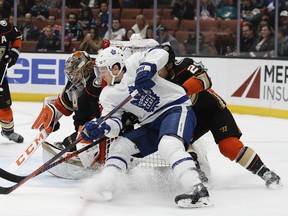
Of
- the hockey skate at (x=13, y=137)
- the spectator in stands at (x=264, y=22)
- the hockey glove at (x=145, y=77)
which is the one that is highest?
the spectator in stands at (x=264, y=22)

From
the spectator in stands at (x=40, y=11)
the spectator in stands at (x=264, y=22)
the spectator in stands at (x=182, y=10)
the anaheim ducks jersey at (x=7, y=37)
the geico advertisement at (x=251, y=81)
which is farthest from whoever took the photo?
the spectator in stands at (x=40, y=11)

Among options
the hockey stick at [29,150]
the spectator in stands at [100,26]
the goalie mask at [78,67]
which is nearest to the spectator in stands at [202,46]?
the spectator in stands at [100,26]

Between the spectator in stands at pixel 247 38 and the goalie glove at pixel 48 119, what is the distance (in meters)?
4.16

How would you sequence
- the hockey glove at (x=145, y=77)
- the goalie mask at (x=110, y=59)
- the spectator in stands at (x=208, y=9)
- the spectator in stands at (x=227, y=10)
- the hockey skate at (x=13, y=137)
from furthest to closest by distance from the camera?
the spectator in stands at (x=208, y=9), the spectator in stands at (x=227, y=10), the hockey skate at (x=13, y=137), the goalie mask at (x=110, y=59), the hockey glove at (x=145, y=77)

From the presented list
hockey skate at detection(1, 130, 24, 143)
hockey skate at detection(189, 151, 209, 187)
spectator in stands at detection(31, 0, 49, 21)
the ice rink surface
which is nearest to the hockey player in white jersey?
the ice rink surface

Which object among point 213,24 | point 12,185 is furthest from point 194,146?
point 213,24

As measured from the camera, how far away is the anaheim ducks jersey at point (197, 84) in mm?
3996

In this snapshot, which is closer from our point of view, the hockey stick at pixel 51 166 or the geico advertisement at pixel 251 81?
the hockey stick at pixel 51 166

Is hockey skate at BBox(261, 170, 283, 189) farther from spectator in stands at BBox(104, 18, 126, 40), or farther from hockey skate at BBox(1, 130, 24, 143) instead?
spectator in stands at BBox(104, 18, 126, 40)

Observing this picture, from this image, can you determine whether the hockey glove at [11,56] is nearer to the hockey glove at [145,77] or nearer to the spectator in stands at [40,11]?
the hockey glove at [145,77]

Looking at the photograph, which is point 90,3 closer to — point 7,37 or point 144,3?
point 144,3

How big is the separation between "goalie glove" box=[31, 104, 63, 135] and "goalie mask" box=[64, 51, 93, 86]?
0.76 ft

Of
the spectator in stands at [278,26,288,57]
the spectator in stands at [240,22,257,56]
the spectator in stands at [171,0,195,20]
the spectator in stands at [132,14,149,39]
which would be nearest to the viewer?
the spectator in stands at [278,26,288,57]

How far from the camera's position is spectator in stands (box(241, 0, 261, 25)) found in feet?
27.3
